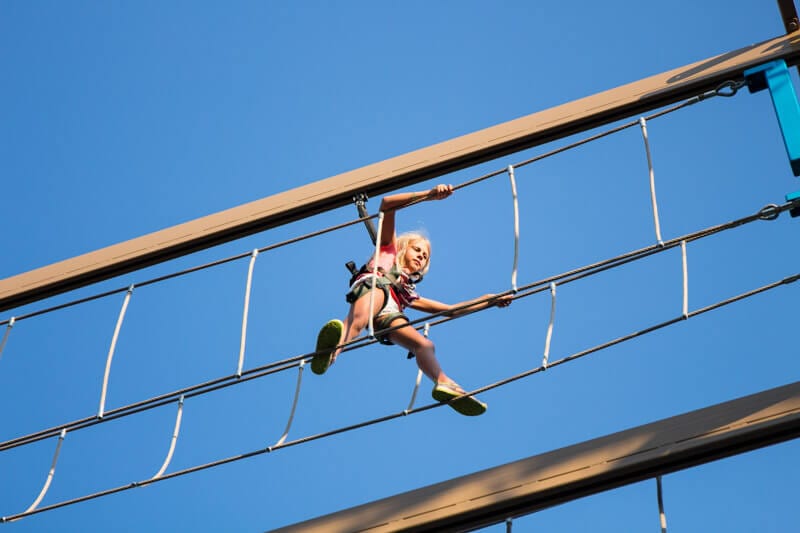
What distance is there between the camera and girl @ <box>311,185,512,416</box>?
5344 mm

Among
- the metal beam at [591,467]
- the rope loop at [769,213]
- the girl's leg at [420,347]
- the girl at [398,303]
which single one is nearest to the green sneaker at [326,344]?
the girl at [398,303]

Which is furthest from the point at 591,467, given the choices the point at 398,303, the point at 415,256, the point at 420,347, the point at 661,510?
the point at 415,256

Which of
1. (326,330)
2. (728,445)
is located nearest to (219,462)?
(326,330)

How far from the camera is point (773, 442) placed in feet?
14.5

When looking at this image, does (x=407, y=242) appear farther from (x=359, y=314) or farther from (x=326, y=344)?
(x=326, y=344)

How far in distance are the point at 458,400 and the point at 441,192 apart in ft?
2.55

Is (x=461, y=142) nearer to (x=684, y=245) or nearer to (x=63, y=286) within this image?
(x=684, y=245)

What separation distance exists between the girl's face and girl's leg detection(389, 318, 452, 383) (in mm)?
369

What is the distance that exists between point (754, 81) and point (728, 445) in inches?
52.6

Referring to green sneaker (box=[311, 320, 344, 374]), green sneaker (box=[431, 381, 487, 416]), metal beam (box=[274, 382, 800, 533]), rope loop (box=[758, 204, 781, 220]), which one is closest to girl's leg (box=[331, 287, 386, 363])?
green sneaker (box=[311, 320, 344, 374])

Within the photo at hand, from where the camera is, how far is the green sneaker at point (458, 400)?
17.5ft

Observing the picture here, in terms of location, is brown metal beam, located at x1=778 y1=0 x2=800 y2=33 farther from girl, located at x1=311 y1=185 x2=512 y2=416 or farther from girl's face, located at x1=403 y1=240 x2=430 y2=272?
girl's face, located at x1=403 y1=240 x2=430 y2=272

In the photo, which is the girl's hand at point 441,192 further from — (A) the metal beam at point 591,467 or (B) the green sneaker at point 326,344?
(A) the metal beam at point 591,467

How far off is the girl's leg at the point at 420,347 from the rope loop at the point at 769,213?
4.70 ft
